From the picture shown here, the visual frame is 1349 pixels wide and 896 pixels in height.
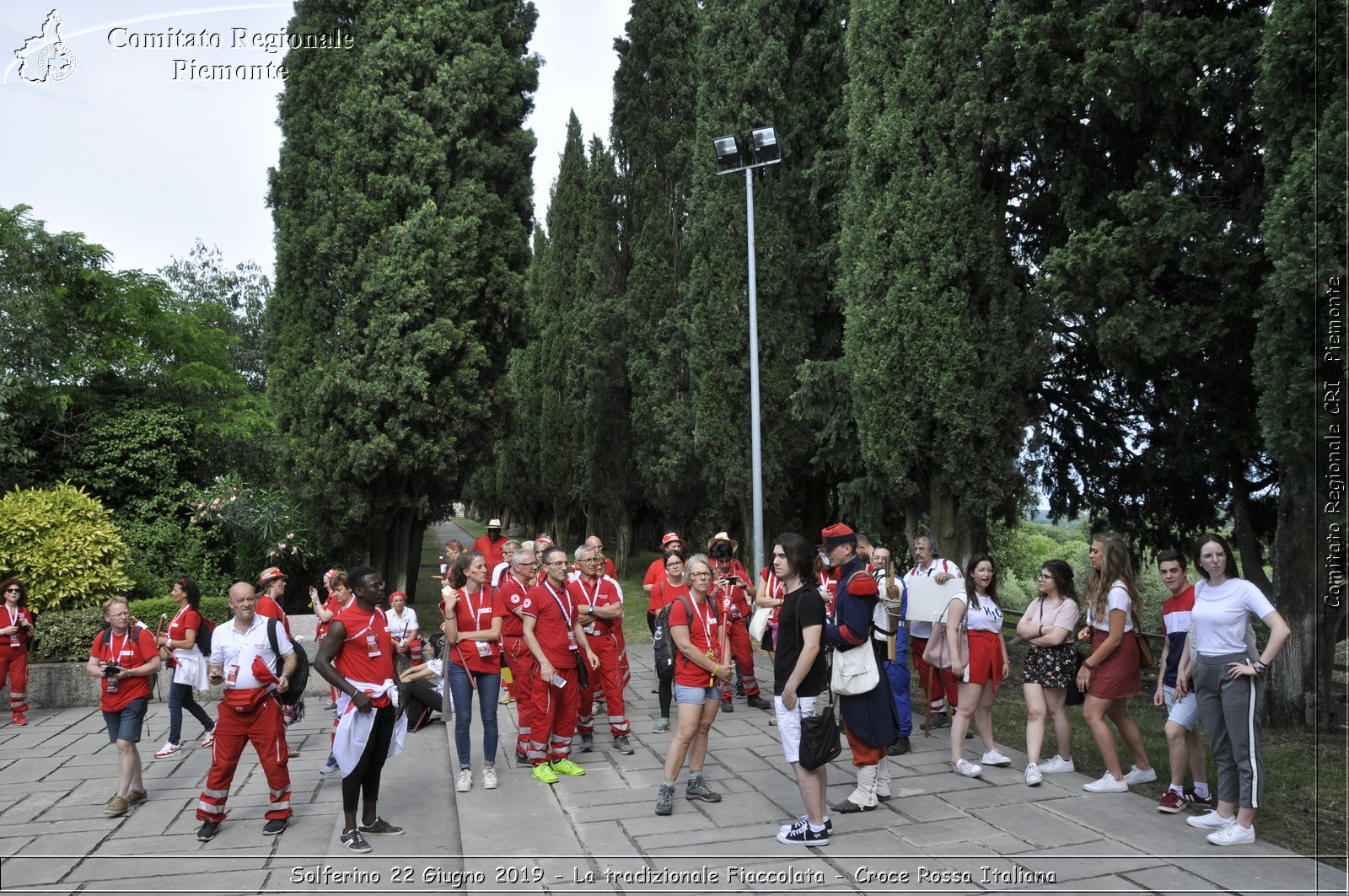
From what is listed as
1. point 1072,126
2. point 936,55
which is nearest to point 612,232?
point 936,55

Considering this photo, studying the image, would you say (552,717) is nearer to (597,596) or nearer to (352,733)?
(597,596)

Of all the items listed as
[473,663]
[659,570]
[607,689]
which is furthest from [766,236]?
[473,663]

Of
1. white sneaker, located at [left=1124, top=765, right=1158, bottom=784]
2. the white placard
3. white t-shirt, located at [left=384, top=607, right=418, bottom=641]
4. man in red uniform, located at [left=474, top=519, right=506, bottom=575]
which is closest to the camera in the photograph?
white sneaker, located at [left=1124, top=765, right=1158, bottom=784]

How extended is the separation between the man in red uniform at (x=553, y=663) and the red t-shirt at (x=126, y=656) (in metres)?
2.93

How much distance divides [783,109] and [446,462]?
10.2 meters

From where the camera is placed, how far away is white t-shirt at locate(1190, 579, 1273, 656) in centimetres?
552

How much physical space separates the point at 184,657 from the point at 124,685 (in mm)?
1320

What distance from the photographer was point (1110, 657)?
21.1 feet

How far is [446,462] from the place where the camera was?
52.6ft

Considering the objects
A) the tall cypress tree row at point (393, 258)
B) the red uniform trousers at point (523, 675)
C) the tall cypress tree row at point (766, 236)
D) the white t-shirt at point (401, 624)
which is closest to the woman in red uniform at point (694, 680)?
the red uniform trousers at point (523, 675)

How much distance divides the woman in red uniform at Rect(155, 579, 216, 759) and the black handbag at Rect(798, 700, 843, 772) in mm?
5266

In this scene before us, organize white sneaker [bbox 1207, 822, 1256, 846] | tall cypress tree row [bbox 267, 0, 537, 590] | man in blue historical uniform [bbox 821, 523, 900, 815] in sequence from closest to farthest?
white sneaker [bbox 1207, 822, 1256, 846]
man in blue historical uniform [bbox 821, 523, 900, 815]
tall cypress tree row [bbox 267, 0, 537, 590]

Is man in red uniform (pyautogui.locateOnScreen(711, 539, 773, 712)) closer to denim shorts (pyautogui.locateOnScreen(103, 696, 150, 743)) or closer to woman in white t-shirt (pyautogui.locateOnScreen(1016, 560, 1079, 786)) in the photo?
woman in white t-shirt (pyautogui.locateOnScreen(1016, 560, 1079, 786))

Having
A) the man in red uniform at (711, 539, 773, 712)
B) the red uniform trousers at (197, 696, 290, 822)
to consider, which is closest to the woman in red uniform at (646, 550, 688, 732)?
the man in red uniform at (711, 539, 773, 712)
